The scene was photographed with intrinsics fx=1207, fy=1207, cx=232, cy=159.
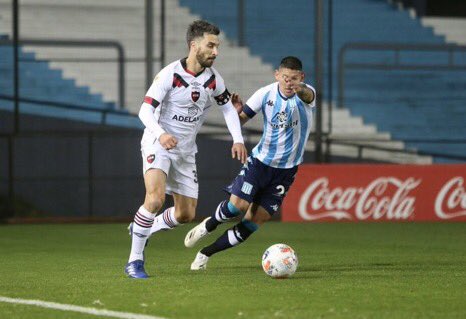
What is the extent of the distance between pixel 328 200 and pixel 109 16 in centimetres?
666

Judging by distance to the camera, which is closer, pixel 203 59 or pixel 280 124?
pixel 203 59

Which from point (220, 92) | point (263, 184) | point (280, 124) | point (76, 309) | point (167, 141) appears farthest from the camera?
point (280, 124)

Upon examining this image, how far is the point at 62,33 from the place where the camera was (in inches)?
878

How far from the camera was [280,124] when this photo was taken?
1030cm

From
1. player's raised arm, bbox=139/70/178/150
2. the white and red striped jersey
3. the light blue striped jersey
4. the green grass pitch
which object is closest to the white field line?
the green grass pitch

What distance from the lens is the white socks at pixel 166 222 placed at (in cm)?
994

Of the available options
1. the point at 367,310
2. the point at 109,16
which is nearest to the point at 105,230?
the point at 109,16

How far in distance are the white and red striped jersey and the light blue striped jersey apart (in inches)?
31.3

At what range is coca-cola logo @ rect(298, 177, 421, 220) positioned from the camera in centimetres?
Answer: 1819

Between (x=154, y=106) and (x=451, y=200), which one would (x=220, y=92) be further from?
(x=451, y=200)

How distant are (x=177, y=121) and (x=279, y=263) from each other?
4.60ft

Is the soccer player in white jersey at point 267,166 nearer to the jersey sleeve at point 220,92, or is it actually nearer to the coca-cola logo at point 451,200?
the jersey sleeve at point 220,92

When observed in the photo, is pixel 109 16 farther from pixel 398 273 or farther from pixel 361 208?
pixel 398 273

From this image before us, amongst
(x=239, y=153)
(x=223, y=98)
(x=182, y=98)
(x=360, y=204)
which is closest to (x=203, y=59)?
(x=182, y=98)
